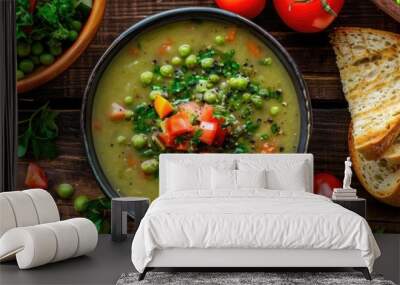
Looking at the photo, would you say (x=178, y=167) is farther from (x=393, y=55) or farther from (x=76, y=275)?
(x=393, y=55)

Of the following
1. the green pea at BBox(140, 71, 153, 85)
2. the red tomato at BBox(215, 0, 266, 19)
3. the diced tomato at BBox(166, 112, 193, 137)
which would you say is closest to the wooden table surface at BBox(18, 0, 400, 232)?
the red tomato at BBox(215, 0, 266, 19)

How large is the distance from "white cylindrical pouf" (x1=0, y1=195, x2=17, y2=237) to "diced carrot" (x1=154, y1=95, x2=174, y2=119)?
166 centimetres

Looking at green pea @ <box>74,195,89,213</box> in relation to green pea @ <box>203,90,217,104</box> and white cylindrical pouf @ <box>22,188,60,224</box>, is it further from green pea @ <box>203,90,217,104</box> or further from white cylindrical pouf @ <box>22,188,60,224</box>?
green pea @ <box>203,90,217,104</box>

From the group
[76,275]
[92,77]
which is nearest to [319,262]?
[76,275]

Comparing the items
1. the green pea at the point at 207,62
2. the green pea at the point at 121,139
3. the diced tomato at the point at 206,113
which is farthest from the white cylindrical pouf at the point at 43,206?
the green pea at the point at 207,62

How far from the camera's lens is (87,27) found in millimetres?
6051

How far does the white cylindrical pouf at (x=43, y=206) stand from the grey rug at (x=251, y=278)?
95 centimetres

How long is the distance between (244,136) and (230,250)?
5.99ft

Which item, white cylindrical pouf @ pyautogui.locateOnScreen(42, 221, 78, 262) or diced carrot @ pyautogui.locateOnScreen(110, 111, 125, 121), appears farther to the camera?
diced carrot @ pyautogui.locateOnScreen(110, 111, 125, 121)

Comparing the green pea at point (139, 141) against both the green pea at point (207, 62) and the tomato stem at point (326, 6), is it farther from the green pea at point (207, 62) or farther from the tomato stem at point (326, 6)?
the tomato stem at point (326, 6)

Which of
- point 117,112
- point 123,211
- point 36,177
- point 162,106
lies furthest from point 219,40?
point 36,177

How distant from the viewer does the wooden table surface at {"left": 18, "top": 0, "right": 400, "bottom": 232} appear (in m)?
6.07

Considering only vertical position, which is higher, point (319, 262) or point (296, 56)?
point (296, 56)

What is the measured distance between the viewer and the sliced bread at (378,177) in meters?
5.87
